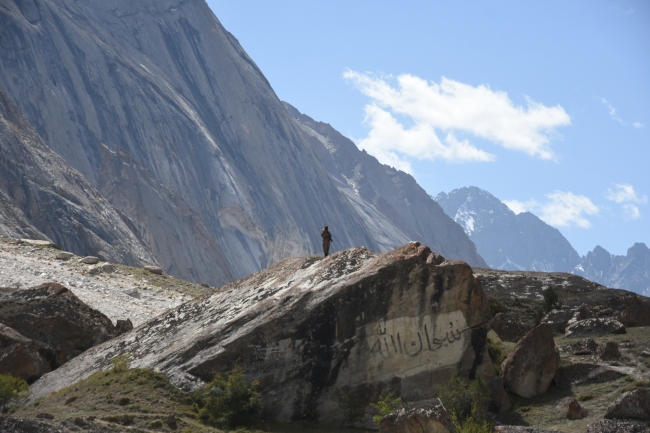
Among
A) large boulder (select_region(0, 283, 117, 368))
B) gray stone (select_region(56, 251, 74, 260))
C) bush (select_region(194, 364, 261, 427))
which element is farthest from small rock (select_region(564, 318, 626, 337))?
gray stone (select_region(56, 251, 74, 260))

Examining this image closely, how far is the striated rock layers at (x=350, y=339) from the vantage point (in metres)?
24.8

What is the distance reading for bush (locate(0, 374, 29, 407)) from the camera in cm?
2508

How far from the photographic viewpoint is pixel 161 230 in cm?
12012

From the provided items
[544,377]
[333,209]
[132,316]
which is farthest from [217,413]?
[333,209]

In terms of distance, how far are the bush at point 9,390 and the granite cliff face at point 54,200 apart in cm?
5501

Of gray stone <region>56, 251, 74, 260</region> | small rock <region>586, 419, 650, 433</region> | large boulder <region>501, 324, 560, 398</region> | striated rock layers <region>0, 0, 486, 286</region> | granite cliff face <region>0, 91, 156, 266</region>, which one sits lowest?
small rock <region>586, 419, 650, 433</region>

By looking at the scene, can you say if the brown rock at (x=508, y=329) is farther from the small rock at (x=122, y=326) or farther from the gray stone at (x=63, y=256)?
the gray stone at (x=63, y=256)

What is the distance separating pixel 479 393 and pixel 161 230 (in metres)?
101

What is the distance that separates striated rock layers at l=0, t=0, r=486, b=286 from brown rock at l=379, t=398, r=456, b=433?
94.5 meters

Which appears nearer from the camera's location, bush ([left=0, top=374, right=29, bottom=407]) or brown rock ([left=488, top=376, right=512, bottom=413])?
brown rock ([left=488, top=376, right=512, bottom=413])

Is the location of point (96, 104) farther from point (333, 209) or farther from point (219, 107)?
point (333, 209)

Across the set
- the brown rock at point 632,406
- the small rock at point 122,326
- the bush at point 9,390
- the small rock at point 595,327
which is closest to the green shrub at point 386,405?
the brown rock at point 632,406

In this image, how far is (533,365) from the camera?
25.5m

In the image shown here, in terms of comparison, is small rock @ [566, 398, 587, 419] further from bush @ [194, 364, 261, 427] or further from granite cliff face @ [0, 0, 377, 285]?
granite cliff face @ [0, 0, 377, 285]
